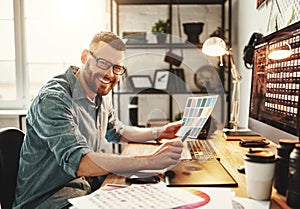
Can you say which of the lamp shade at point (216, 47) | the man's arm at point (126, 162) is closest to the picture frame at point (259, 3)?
the lamp shade at point (216, 47)

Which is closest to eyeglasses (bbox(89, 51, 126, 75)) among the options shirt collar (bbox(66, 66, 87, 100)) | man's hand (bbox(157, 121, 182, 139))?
shirt collar (bbox(66, 66, 87, 100))

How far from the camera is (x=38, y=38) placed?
3.28m

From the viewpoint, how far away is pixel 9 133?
4.71ft

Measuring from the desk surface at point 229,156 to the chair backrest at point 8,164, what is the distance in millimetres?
431

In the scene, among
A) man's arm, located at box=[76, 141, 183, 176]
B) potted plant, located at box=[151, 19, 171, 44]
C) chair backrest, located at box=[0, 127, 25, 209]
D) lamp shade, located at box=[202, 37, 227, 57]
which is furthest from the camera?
potted plant, located at box=[151, 19, 171, 44]

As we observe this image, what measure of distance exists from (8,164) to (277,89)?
3.28ft

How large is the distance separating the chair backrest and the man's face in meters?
0.37

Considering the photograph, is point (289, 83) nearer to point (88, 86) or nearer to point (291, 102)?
point (291, 102)

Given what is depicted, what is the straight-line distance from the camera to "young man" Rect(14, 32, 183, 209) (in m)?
1.16

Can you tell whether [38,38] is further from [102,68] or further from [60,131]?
[60,131]

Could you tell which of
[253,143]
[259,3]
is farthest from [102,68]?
[259,3]

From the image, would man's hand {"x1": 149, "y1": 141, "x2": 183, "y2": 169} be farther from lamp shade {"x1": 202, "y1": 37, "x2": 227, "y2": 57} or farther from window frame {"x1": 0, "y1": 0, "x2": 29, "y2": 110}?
window frame {"x1": 0, "y1": 0, "x2": 29, "y2": 110}

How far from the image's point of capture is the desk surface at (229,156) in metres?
1.01

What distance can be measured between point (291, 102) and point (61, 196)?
2.59 feet
